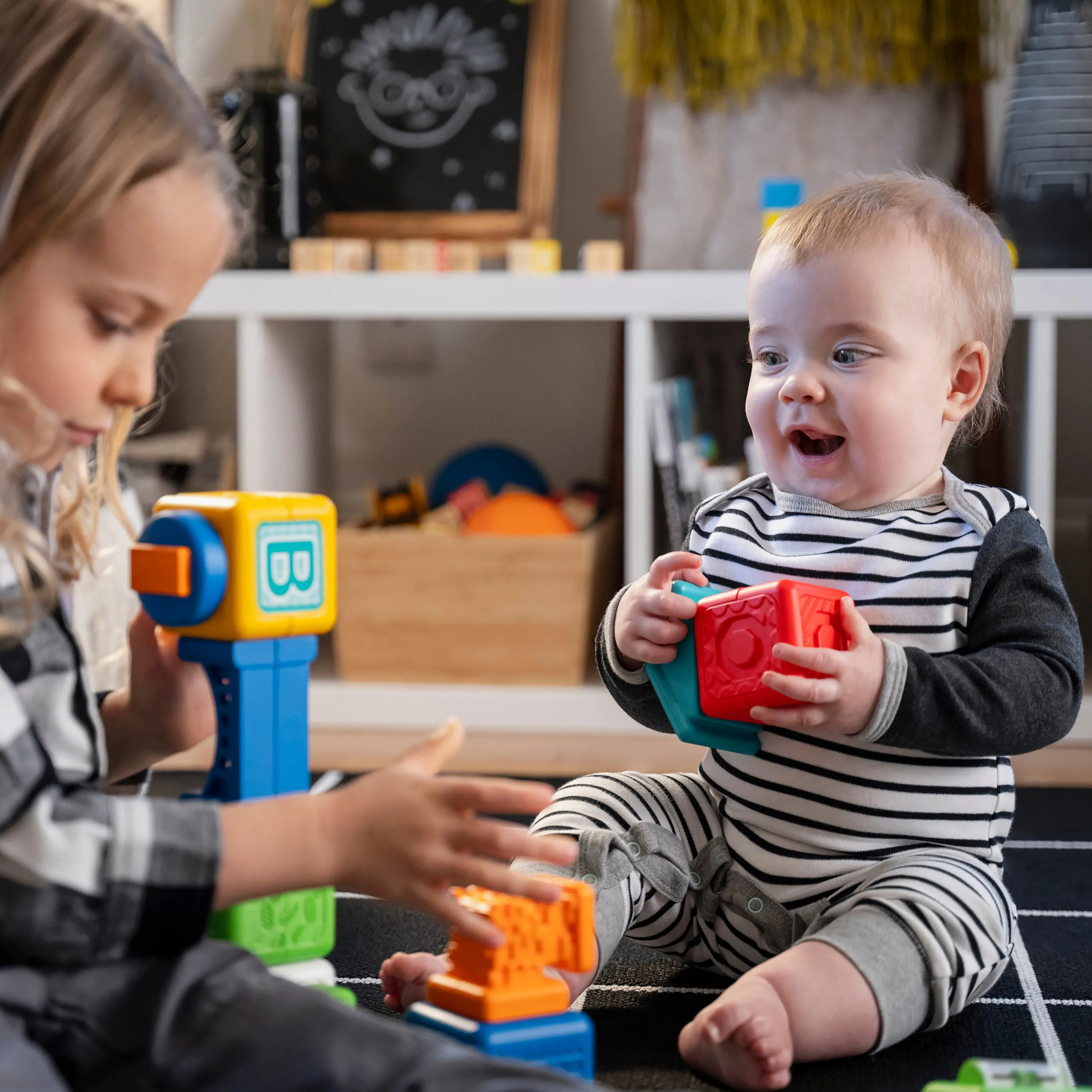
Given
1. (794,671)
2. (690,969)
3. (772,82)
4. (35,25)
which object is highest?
(772,82)

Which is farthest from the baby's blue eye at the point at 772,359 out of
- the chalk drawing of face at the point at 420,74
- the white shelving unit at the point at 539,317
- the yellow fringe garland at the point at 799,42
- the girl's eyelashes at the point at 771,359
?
the chalk drawing of face at the point at 420,74

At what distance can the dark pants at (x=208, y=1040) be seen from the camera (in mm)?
587

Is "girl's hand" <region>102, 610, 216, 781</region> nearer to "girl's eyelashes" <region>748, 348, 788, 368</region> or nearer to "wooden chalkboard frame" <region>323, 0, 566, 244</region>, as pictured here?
"girl's eyelashes" <region>748, 348, 788, 368</region>

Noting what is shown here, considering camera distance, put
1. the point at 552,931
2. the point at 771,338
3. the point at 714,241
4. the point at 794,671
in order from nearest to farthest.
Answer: the point at 552,931, the point at 794,671, the point at 771,338, the point at 714,241

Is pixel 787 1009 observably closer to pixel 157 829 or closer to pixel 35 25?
pixel 157 829

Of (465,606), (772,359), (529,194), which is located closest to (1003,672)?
(772,359)

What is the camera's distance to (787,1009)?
75cm

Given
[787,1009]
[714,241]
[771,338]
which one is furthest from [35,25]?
[714,241]

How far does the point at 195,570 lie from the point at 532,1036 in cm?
28

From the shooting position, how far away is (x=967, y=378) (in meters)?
0.97

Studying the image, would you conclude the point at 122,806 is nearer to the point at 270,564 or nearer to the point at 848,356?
the point at 270,564

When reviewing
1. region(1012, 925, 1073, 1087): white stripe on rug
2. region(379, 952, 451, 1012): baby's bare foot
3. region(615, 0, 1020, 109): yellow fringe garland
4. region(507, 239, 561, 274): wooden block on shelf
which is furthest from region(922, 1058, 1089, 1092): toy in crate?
region(615, 0, 1020, 109): yellow fringe garland

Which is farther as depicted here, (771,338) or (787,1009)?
(771,338)

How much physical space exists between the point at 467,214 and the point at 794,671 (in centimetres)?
127
